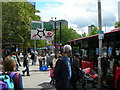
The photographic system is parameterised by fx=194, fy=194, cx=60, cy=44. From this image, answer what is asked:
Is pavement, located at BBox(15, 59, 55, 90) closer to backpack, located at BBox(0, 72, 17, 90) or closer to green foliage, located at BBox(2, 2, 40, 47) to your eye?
backpack, located at BBox(0, 72, 17, 90)

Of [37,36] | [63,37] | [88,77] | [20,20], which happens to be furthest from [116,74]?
[63,37]

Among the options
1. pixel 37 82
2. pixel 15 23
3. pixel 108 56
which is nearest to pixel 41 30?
pixel 37 82

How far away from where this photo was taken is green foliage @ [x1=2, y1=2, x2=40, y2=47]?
2925cm

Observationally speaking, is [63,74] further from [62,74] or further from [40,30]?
[40,30]

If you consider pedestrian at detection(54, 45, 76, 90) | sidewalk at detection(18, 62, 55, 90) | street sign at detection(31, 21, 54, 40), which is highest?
street sign at detection(31, 21, 54, 40)

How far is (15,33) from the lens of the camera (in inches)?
1195

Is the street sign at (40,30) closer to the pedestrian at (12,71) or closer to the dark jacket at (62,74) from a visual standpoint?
the dark jacket at (62,74)

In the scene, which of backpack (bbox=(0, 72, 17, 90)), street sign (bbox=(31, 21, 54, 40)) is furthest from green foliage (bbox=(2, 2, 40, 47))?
backpack (bbox=(0, 72, 17, 90))

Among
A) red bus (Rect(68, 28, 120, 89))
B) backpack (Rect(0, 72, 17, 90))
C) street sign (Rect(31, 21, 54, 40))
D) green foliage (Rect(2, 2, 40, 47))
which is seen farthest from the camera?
green foliage (Rect(2, 2, 40, 47))

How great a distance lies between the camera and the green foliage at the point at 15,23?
1152 inches

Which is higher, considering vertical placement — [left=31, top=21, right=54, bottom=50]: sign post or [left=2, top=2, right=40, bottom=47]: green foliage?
[left=2, top=2, right=40, bottom=47]: green foliage

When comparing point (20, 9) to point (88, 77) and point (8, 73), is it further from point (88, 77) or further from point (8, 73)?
point (8, 73)

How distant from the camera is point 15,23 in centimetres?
2983

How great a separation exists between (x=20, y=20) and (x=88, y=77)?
74.0ft
